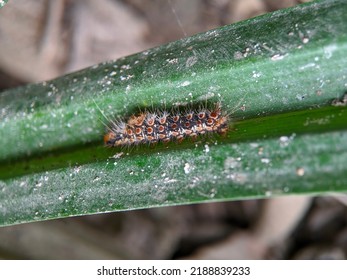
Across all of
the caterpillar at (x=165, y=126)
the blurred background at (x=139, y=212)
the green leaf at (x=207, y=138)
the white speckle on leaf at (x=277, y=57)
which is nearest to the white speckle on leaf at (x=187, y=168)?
the green leaf at (x=207, y=138)

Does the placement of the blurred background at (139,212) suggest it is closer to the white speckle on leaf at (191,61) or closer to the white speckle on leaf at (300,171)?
the white speckle on leaf at (191,61)

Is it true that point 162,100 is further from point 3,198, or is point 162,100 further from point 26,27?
point 26,27

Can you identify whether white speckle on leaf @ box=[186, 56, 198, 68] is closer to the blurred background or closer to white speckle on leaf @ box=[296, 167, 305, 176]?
white speckle on leaf @ box=[296, 167, 305, 176]

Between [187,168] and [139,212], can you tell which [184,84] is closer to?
[187,168]

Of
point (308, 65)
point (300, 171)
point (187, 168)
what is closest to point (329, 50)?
point (308, 65)

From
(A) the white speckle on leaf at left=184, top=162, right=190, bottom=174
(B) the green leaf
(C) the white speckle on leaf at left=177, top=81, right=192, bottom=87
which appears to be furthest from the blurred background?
(A) the white speckle on leaf at left=184, top=162, right=190, bottom=174

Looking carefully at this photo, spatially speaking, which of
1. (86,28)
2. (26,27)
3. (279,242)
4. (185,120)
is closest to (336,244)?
(279,242)

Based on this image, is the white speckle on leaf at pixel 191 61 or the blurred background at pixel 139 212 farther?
the blurred background at pixel 139 212
